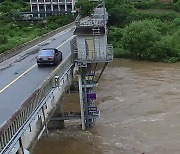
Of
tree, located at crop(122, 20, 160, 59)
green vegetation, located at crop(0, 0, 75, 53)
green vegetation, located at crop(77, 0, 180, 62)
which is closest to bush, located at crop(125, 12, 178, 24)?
green vegetation, located at crop(77, 0, 180, 62)

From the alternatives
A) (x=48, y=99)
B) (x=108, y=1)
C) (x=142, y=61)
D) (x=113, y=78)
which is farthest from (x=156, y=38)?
(x=48, y=99)

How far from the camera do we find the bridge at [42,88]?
14.5 m

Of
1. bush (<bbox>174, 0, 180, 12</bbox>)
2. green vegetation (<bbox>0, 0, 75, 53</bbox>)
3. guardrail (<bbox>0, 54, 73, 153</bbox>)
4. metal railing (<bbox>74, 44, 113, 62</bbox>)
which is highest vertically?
bush (<bbox>174, 0, 180, 12</bbox>)

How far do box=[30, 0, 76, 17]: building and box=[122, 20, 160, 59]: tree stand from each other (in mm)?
48195

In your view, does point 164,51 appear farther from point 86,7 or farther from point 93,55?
point 86,7

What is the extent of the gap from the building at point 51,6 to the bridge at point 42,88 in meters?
71.3

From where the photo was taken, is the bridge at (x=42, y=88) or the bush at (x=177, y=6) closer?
the bridge at (x=42, y=88)

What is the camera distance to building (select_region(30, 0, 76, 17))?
10519 cm

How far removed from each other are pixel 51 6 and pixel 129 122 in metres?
81.5

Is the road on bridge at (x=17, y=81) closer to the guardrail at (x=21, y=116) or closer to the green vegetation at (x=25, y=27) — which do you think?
the guardrail at (x=21, y=116)

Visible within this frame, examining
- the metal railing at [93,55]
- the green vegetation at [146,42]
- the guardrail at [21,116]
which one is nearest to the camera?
the guardrail at [21,116]

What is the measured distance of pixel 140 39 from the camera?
5684 cm

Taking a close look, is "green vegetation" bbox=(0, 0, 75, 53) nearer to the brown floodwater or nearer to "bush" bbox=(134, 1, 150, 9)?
"bush" bbox=(134, 1, 150, 9)

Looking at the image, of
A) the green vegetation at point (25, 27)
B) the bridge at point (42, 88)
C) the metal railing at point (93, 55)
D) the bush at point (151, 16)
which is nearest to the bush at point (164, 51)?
the bush at point (151, 16)
